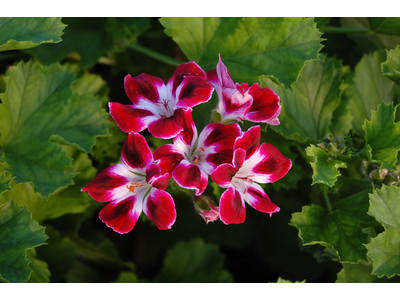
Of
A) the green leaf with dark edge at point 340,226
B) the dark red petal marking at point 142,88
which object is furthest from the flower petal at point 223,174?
the green leaf with dark edge at point 340,226

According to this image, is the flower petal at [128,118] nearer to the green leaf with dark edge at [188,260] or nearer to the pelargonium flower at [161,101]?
the pelargonium flower at [161,101]

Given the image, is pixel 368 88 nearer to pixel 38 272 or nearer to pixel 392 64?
pixel 392 64

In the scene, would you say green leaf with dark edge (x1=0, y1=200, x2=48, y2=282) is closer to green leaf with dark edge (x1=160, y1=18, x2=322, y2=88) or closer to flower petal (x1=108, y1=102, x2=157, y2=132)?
flower petal (x1=108, y1=102, x2=157, y2=132)

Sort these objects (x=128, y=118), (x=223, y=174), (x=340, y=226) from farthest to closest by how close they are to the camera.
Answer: (x=340, y=226) < (x=128, y=118) < (x=223, y=174)

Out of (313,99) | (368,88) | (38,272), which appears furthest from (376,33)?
(38,272)

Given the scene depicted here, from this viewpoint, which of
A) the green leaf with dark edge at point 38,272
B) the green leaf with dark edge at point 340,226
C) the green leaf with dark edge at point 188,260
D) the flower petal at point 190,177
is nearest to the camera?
the flower petal at point 190,177

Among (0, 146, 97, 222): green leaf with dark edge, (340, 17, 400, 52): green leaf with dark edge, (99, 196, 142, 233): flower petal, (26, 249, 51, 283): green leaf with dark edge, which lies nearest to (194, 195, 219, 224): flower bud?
(99, 196, 142, 233): flower petal
